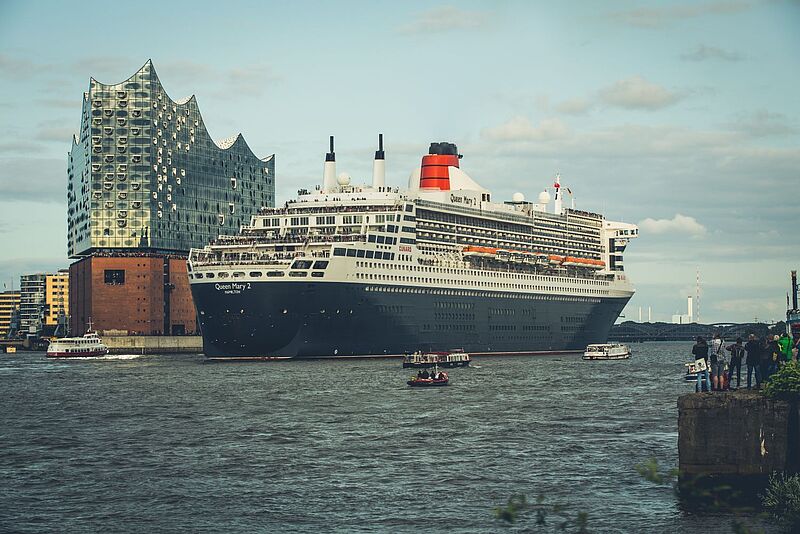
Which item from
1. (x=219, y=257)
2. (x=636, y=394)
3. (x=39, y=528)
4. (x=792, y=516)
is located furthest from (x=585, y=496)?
(x=219, y=257)

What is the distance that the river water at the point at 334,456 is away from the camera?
108ft

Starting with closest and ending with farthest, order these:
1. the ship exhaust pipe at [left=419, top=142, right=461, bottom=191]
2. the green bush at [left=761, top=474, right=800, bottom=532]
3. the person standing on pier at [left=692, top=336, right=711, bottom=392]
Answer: the green bush at [left=761, top=474, right=800, bottom=532]
the person standing on pier at [left=692, top=336, right=711, bottom=392]
the ship exhaust pipe at [left=419, top=142, right=461, bottom=191]

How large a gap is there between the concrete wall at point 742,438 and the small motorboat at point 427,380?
1809 inches

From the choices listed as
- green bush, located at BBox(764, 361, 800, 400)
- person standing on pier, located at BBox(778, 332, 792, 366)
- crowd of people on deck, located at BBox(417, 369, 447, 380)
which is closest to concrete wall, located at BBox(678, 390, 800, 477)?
green bush, located at BBox(764, 361, 800, 400)

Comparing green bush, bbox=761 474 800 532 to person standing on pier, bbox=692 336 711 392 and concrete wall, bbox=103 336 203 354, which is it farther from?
concrete wall, bbox=103 336 203 354

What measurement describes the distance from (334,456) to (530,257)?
9767 centimetres

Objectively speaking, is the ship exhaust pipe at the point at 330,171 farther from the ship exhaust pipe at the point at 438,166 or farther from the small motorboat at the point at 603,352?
the small motorboat at the point at 603,352

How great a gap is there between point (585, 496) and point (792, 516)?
10080 millimetres

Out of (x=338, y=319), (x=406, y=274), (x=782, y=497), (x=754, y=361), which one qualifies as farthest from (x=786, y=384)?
(x=406, y=274)

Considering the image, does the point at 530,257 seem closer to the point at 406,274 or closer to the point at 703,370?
the point at 406,274

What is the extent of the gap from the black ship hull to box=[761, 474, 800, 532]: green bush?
7754 centimetres

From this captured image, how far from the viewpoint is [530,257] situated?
14012 cm

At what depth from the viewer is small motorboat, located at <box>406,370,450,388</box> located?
76.9 m

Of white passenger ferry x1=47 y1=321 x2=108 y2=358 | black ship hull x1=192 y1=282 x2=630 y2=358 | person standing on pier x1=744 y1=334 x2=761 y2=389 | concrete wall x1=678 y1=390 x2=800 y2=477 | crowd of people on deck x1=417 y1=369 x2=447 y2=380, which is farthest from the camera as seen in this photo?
white passenger ferry x1=47 y1=321 x2=108 y2=358
